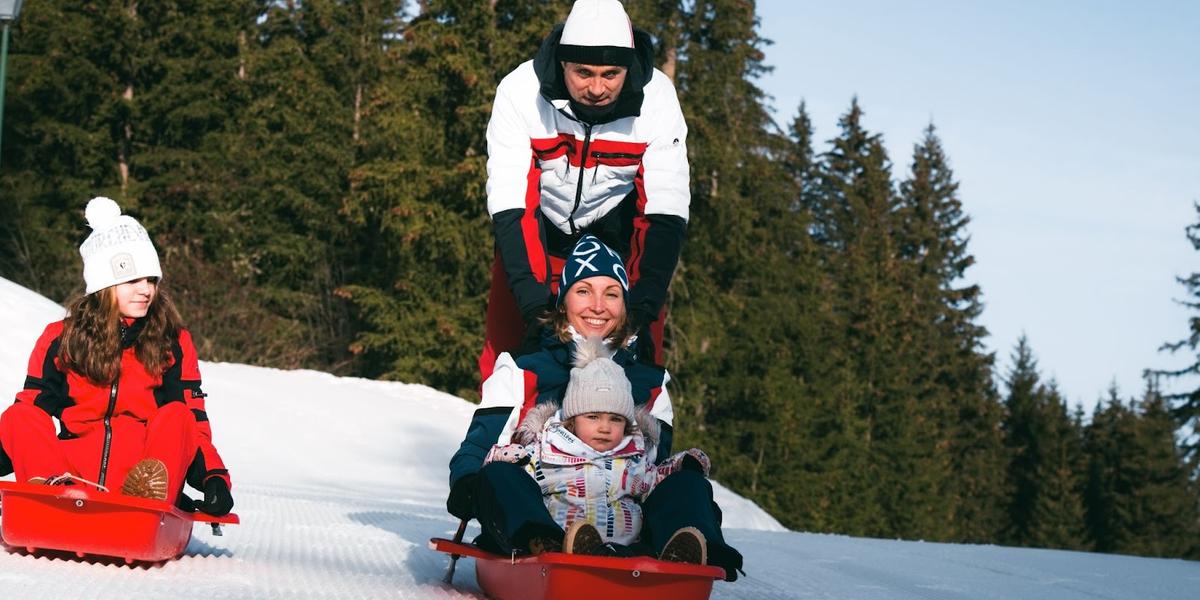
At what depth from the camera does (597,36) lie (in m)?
4.64

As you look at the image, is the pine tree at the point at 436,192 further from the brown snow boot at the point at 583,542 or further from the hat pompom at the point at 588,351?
the brown snow boot at the point at 583,542

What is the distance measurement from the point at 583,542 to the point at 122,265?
6.58 ft

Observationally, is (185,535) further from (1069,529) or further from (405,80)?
(1069,529)

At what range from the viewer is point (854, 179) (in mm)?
54875

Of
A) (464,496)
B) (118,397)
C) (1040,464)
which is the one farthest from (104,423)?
(1040,464)

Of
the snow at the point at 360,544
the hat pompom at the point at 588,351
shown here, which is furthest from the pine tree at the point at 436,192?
the hat pompom at the point at 588,351

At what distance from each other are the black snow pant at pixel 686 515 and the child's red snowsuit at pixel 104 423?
5.10 ft

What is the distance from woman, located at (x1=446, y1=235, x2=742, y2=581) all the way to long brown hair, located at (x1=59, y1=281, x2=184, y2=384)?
111cm

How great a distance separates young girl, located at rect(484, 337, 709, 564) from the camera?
4074mm

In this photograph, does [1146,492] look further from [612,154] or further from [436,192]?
[612,154]

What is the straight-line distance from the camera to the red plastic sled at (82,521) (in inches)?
167

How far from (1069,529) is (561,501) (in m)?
54.8

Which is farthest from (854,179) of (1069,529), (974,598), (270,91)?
(974,598)

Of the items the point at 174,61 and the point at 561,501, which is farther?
the point at 174,61
